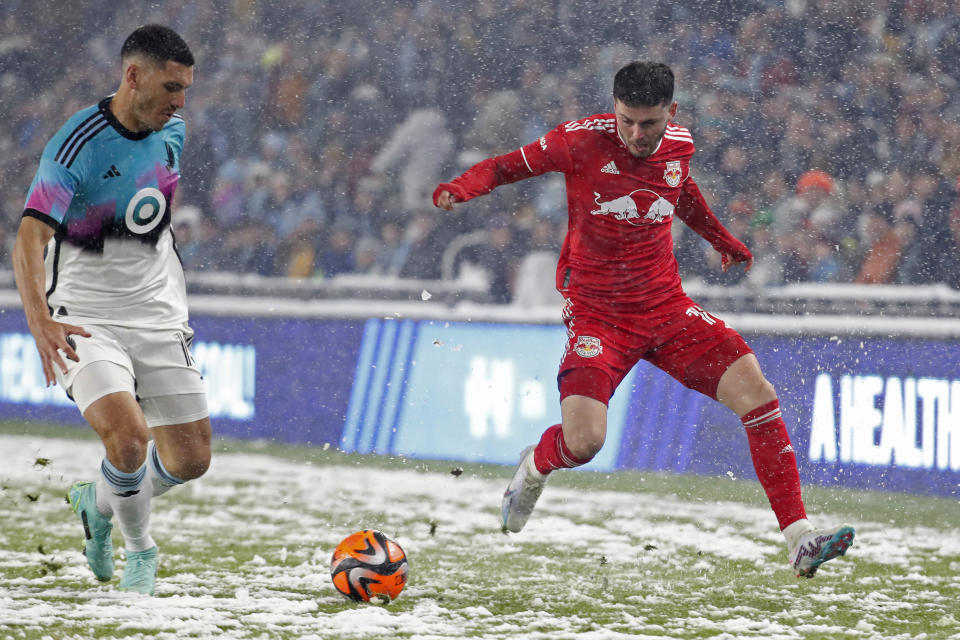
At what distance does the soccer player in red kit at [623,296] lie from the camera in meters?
4.71

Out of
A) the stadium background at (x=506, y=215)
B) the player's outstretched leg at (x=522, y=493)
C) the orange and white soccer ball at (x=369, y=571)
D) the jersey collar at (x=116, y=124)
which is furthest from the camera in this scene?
the stadium background at (x=506, y=215)

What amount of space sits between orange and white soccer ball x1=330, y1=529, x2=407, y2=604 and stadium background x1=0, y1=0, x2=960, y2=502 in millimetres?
3750

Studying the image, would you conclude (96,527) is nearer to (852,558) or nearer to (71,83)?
(852,558)

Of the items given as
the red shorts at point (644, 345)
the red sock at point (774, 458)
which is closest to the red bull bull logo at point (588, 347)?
the red shorts at point (644, 345)

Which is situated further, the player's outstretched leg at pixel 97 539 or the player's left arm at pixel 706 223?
the player's left arm at pixel 706 223

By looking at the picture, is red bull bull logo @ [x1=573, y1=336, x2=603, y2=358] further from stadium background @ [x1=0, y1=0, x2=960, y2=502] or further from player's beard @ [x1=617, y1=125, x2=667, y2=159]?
stadium background @ [x1=0, y1=0, x2=960, y2=502]

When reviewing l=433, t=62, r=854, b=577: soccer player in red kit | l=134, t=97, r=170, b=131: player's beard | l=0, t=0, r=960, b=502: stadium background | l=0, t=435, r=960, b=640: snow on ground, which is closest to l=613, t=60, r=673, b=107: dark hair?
l=433, t=62, r=854, b=577: soccer player in red kit

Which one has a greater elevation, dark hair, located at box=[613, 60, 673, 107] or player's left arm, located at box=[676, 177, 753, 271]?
dark hair, located at box=[613, 60, 673, 107]

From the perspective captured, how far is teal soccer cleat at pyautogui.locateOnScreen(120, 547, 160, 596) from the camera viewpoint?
14.6 ft

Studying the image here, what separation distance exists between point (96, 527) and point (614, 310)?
215 centimetres

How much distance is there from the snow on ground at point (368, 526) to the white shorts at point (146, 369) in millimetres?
672

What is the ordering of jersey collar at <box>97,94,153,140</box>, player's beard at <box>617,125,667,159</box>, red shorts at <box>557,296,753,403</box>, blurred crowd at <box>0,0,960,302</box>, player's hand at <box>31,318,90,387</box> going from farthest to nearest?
1. blurred crowd at <box>0,0,960,302</box>
2. red shorts at <box>557,296,753,403</box>
3. player's beard at <box>617,125,667,159</box>
4. jersey collar at <box>97,94,153,140</box>
5. player's hand at <box>31,318,90,387</box>

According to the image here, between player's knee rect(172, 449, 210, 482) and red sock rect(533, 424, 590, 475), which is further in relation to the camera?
red sock rect(533, 424, 590, 475)

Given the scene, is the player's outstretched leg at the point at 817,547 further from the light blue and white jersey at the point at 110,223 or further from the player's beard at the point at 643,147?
the light blue and white jersey at the point at 110,223
